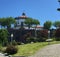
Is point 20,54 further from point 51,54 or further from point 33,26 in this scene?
point 33,26

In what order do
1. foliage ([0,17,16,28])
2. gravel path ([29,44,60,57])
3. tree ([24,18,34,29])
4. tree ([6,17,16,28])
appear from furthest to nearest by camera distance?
tree ([24,18,34,29]) < foliage ([0,17,16,28]) < tree ([6,17,16,28]) < gravel path ([29,44,60,57])

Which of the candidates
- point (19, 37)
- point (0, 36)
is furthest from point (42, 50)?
point (19, 37)

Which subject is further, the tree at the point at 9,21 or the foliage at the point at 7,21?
the foliage at the point at 7,21

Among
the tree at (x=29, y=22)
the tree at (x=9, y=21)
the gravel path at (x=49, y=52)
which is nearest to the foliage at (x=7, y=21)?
the tree at (x=9, y=21)

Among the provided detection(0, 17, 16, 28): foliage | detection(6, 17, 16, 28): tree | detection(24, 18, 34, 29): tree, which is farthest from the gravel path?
detection(24, 18, 34, 29): tree

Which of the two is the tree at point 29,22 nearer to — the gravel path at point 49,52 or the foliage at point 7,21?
the foliage at point 7,21

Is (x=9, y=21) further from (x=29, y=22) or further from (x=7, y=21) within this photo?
(x=29, y=22)

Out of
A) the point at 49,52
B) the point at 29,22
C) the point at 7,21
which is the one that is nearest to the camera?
the point at 49,52

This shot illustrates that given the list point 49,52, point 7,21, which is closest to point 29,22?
point 7,21

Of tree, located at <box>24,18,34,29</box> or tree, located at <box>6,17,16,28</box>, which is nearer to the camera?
tree, located at <box>6,17,16,28</box>

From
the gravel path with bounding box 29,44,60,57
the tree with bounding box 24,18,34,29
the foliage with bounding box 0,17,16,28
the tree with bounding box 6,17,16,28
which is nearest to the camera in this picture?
the gravel path with bounding box 29,44,60,57

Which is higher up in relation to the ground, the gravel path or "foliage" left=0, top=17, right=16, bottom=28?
"foliage" left=0, top=17, right=16, bottom=28

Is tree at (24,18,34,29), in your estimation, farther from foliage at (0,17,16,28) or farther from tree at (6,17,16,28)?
foliage at (0,17,16,28)

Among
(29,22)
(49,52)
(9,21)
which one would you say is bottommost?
(49,52)
